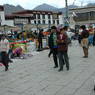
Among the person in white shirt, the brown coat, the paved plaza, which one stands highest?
the brown coat

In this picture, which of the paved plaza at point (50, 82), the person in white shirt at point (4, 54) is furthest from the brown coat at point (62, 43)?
the person in white shirt at point (4, 54)

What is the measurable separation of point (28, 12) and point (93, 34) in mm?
60590

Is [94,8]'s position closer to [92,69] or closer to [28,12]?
[28,12]

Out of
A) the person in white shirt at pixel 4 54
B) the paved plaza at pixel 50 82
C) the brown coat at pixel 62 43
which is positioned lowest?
the paved plaza at pixel 50 82

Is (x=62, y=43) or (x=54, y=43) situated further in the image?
(x=54, y=43)

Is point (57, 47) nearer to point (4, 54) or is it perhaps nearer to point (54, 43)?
point (54, 43)

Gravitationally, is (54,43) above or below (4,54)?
above

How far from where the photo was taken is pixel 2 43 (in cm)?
1155

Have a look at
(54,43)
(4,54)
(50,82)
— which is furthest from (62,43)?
(4,54)

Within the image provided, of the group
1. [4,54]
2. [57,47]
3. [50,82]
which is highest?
[57,47]

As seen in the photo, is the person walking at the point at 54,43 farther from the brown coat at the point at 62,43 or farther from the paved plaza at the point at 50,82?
the brown coat at the point at 62,43

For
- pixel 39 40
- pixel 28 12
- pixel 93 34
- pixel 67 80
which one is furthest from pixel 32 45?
pixel 28 12

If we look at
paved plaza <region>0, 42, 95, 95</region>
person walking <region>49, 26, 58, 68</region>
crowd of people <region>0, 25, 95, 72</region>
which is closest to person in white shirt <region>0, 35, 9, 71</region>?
crowd of people <region>0, 25, 95, 72</region>

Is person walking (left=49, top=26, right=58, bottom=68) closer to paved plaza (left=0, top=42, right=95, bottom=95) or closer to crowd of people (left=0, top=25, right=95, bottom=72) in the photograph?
crowd of people (left=0, top=25, right=95, bottom=72)
